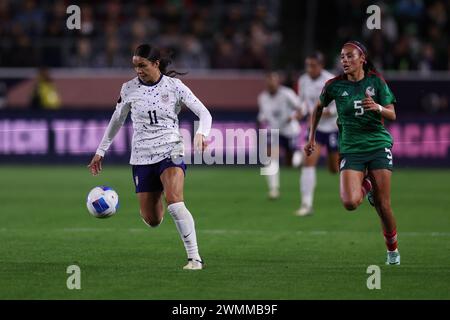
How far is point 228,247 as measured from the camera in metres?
12.8

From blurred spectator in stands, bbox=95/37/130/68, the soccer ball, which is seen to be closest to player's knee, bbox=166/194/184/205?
the soccer ball

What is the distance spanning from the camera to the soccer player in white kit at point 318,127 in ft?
55.7

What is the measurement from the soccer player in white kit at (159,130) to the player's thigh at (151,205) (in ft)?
0.05

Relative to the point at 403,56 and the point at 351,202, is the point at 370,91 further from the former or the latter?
the point at 403,56

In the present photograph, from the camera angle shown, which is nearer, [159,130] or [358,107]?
[159,130]

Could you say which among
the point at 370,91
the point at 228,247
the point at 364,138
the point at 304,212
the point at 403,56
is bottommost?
the point at 228,247

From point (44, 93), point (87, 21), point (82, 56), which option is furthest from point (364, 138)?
point (87, 21)

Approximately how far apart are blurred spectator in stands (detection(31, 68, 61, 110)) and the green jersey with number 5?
16.6 meters

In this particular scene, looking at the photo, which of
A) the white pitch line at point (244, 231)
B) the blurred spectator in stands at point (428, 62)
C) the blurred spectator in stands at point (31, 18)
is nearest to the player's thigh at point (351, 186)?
the white pitch line at point (244, 231)

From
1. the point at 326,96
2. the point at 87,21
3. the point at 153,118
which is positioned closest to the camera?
the point at 153,118

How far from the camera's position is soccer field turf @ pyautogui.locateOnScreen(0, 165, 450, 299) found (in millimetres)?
9500

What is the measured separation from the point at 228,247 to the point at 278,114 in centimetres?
746

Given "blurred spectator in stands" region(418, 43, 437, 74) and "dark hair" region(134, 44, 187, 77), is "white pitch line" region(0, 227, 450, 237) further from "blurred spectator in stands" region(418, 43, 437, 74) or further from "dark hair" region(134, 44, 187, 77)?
"blurred spectator in stands" region(418, 43, 437, 74)

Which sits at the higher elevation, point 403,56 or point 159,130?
point 403,56
